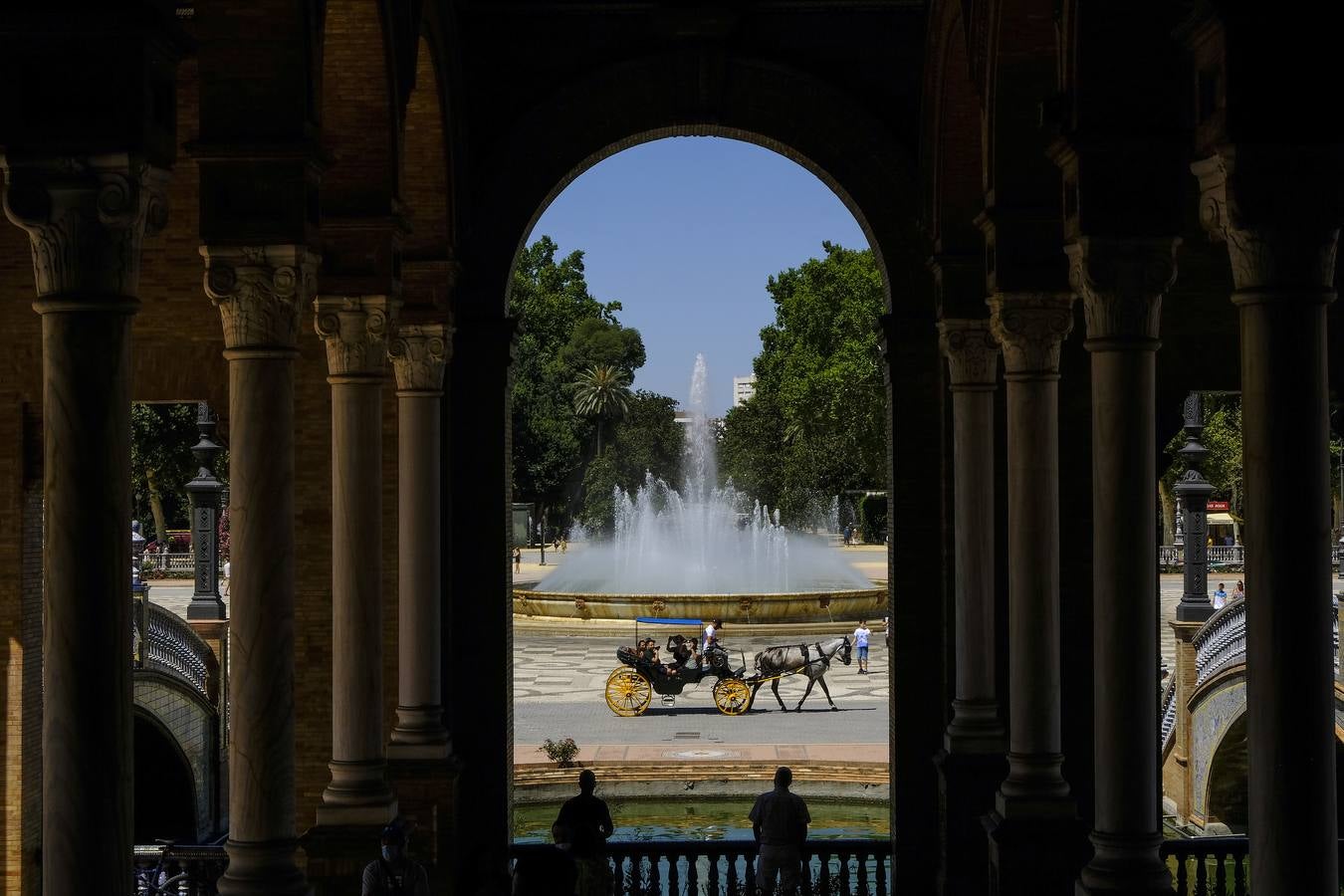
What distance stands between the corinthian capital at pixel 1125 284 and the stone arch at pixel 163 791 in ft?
54.3

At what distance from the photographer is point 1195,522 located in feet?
90.9

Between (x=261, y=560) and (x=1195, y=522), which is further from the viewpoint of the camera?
(x=1195, y=522)

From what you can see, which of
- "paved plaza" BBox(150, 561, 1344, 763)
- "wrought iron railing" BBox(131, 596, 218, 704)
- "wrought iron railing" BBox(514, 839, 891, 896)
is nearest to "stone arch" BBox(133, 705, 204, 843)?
"wrought iron railing" BBox(131, 596, 218, 704)

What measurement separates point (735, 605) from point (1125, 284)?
95.3 ft

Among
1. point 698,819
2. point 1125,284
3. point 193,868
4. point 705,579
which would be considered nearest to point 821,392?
point 705,579

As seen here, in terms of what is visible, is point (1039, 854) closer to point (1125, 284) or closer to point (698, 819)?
point (1125, 284)

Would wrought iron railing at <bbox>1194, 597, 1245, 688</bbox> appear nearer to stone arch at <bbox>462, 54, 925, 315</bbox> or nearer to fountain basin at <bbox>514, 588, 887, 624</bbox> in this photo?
stone arch at <bbox>462, 54, 925, 315</bbox>

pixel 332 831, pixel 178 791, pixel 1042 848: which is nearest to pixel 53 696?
pixel 332 831

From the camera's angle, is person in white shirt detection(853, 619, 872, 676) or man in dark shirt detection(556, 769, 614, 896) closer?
man in dark shirt detection(556, 769, 614, 896)

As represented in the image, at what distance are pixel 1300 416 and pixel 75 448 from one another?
4.56m

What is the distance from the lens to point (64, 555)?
19.2ft

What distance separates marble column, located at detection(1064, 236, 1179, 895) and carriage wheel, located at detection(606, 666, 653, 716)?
1754cm

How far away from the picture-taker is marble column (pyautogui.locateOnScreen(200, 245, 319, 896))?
303 inches

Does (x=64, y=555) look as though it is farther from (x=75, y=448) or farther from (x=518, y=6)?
(x=518, y=6)
